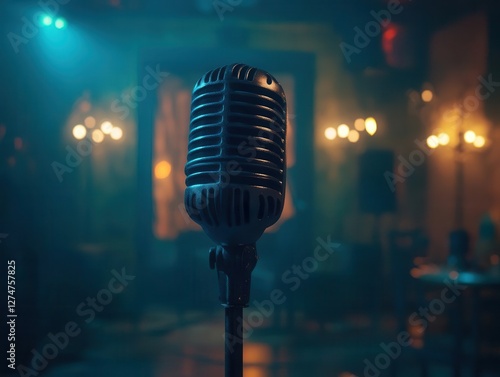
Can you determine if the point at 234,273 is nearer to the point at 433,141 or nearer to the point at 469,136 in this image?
the point at 433,141

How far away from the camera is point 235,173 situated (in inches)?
33.3

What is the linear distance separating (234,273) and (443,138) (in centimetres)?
169

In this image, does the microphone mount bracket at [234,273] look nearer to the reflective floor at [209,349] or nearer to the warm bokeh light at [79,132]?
the reflective floor at [209,349]

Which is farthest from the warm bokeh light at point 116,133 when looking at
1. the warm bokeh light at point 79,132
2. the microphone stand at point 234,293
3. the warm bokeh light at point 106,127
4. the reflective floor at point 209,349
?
the microphone stand at point 234,293

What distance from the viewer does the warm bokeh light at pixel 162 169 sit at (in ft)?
7.00

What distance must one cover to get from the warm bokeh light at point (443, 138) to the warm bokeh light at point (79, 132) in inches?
68.8

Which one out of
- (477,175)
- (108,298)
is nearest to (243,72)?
(108,298)

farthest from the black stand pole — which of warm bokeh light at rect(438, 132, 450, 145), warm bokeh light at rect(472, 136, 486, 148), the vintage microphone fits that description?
warm bokeh light at rect(472, 136, 486, 148)

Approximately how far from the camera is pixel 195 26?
2.14 m

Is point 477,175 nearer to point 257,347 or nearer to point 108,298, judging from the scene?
point 257,347

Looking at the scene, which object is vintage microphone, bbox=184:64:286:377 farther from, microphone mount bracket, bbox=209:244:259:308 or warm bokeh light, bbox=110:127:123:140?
warm bokeh light, bbox=110:127:123:140

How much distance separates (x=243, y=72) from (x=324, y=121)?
4.43ft

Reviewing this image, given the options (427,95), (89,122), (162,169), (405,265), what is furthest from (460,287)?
(89,122)

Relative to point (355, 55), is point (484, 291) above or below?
below
